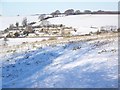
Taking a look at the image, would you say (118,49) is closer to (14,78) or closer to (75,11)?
(14,78)

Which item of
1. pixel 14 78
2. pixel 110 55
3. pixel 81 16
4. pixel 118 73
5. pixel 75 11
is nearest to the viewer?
pixel 118 73

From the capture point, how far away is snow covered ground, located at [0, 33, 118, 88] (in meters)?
14.4

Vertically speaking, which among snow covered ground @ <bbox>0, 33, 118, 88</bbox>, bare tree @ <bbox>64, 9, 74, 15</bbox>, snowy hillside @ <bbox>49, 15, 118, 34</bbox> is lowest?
snowy hillside @ <bbox>49, 15, 118, 34</bbox>

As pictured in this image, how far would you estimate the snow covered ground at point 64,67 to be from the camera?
14414 millimetres

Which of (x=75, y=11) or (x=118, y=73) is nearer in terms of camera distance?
(x=118, y=73)

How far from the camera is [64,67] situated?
17.2 meters

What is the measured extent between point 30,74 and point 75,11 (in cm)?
5778

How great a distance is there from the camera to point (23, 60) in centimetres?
2067

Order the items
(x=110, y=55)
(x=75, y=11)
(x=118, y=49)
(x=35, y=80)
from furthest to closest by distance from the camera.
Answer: (x=75, y=11) → (x=118, y=49) → (x=110, y=55) → (x=35, y=80)

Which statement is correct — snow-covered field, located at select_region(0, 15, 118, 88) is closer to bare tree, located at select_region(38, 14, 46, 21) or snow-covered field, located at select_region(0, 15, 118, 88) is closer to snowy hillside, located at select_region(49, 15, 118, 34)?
snowy hillside, located at select_region(49, 15, 118, 34)

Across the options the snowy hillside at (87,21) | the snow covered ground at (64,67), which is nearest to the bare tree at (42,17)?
the snowy hillside at (87,21)

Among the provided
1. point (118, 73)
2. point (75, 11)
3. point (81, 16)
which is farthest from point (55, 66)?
point (75, 11)

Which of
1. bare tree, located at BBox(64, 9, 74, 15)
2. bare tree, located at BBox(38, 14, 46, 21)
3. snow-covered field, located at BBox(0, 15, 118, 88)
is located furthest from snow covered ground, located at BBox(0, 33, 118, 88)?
bare tree, located at BBox(64, 9, 74, 15)

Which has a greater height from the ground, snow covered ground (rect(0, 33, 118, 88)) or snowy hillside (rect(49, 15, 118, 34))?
snow covered ground (rect(0, 33, 118, 88))
